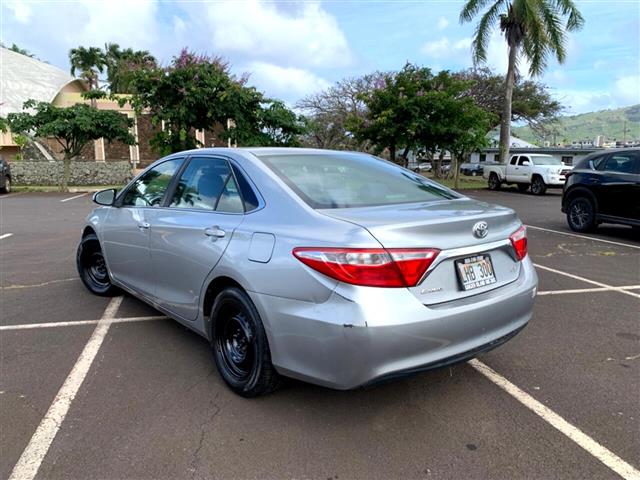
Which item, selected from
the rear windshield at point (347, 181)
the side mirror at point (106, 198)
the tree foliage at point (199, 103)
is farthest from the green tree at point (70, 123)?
the rear windshield at point (347, 181)

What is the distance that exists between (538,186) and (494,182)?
112 inches

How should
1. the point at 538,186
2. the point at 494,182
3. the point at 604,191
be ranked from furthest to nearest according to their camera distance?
the point at 494,182 → the point at 538,186 → the point at 604,191

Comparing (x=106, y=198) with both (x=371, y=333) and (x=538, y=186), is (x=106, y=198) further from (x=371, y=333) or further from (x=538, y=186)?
(x=538, y=186)

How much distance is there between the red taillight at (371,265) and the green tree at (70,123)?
1944cm

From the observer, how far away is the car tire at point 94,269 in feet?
17.3

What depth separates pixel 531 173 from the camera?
20922 millimetres

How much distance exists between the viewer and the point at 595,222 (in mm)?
9586

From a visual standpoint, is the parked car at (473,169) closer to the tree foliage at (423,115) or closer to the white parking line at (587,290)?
the tree foliage at (423,115)

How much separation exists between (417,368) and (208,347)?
200cm

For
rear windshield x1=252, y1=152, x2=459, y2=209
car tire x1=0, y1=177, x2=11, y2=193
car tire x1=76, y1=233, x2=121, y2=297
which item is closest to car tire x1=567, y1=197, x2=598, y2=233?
rear windshield x1=252, y1=152, x2=459, y2=209

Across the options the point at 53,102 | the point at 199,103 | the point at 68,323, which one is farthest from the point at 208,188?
the point at 53,102

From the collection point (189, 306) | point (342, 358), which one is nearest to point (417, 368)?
point (342, 358)

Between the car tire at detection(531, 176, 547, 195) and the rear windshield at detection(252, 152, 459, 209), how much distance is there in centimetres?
1853

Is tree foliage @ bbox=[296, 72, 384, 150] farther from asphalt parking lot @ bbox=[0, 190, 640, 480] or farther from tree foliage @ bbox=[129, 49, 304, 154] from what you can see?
asphalt parking lot @ bbox=[0, 190, 640, 480]
